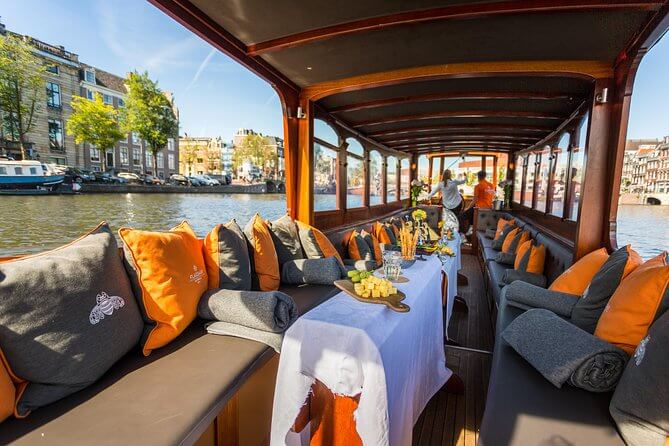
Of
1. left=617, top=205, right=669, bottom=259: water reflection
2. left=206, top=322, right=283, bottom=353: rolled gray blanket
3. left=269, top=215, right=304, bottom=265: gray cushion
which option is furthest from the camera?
left=269, top=215, right=304, bottom=265: gray cushion

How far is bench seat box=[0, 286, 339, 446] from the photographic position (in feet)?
3.26

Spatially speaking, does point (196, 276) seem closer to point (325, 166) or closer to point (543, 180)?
point (325, 166)

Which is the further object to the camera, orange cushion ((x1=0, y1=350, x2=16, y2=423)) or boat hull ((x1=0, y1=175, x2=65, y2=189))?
boat hull ((x1=0, y1=175, x2=65, y2=189))

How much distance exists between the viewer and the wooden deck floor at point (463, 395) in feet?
5.74

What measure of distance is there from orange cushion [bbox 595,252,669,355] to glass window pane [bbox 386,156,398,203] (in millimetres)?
6511

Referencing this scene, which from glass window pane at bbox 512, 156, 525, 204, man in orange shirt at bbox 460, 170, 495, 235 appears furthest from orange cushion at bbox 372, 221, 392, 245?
glass window pane at bbox 512, 156, 525, 204

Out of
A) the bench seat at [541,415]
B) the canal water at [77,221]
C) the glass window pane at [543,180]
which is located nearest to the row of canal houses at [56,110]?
the canal water at [77,221]

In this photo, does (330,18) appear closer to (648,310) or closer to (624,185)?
(648,310)

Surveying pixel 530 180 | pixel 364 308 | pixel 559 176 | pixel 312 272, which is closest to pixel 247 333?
pixel 364 308

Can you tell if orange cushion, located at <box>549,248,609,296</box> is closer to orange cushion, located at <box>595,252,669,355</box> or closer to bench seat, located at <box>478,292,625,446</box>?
orange cushion, located at <box>595,252,669,355</box>

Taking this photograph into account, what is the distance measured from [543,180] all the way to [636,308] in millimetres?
4885

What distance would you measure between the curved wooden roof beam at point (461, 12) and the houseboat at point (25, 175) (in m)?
1.90

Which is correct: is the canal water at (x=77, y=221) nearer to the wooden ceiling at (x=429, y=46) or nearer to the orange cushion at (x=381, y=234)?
the wooden ceiling at (x=429, y=46)

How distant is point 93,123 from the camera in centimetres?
304
